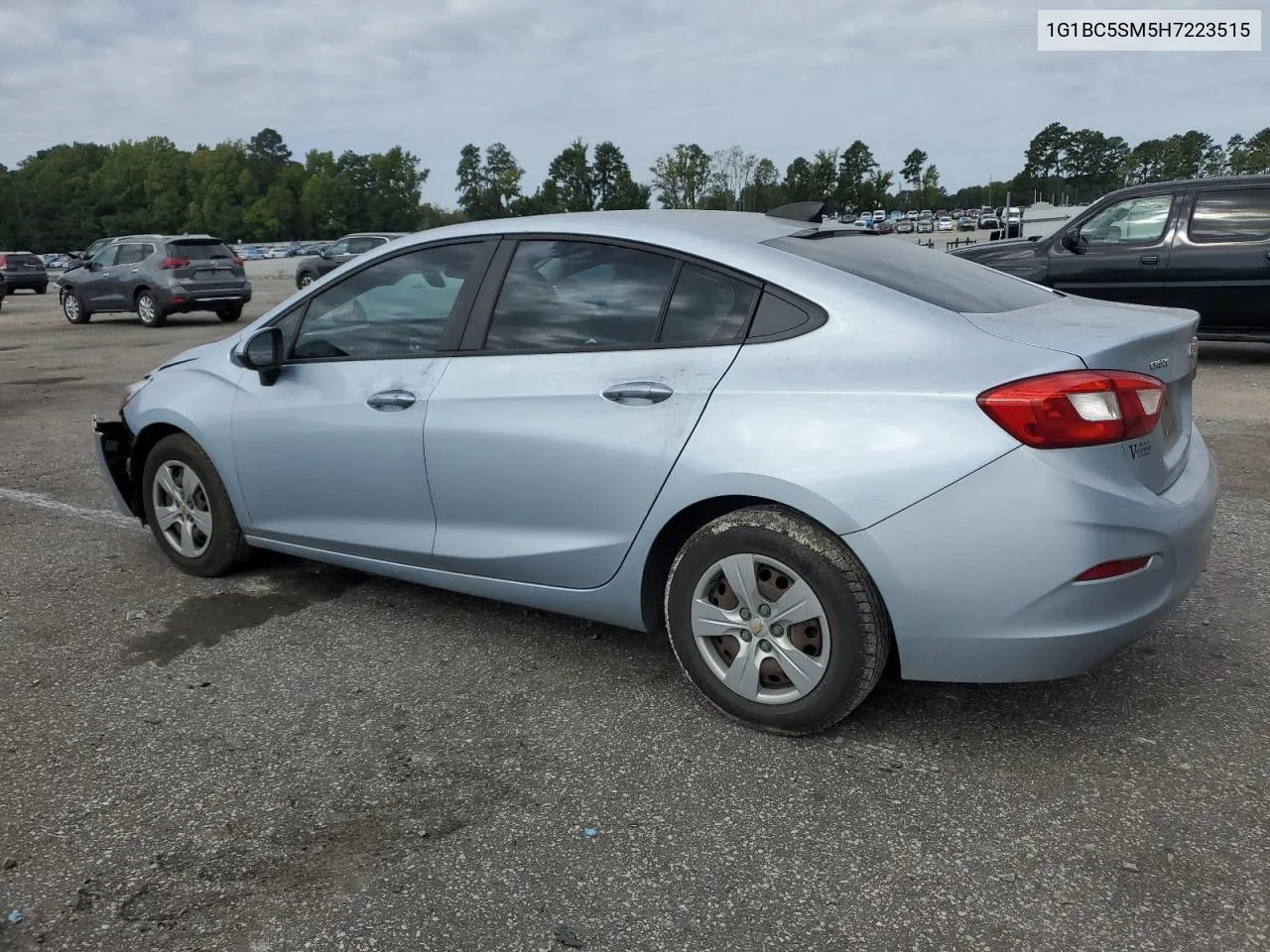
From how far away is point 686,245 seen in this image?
3.26 meters

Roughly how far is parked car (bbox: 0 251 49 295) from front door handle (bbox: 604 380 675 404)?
1434 inches

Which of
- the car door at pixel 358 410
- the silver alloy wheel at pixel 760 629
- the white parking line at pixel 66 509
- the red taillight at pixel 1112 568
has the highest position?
the car door at pixel 358 410

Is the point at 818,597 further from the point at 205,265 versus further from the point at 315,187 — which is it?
the point at 315,187

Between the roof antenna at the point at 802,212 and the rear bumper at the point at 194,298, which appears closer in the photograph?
the roof antenna at the point at 802,212

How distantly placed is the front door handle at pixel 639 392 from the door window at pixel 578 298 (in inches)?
6.3

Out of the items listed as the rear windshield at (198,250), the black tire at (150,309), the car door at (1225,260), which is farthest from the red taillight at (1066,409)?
the black tire at (150,309)

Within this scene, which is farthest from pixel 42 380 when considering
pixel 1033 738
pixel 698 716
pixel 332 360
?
pixel 1033 738

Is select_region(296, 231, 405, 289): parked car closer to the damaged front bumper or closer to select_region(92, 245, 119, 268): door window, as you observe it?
select_region(92, 245, 119, 268): door window

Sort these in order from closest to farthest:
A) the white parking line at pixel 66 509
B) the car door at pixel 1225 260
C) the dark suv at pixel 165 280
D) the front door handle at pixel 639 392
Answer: the front door handle at pixel 639 392, the white parking line at pixel 66 509, the car door at pixel 1225 260, the dark suv at pixel 165 280

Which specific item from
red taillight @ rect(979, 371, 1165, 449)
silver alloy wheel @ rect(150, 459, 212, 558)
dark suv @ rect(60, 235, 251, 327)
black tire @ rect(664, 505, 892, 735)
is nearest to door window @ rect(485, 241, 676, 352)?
black tire @ rect(664, 505, 892, 735)

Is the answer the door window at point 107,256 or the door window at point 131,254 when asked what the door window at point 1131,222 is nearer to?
the door window at point 131,254

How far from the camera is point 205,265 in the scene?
60.4 ft

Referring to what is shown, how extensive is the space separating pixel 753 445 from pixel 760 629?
0.53m

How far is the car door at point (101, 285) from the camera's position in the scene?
19188 mm
